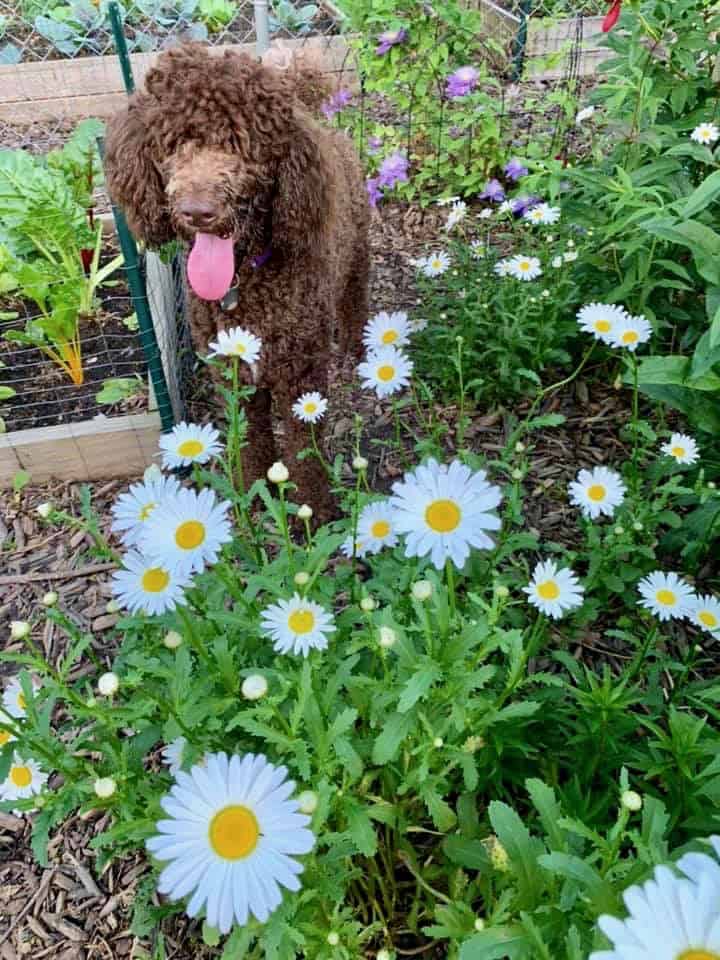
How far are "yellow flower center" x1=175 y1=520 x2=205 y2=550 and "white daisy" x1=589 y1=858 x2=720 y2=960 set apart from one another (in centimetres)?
82

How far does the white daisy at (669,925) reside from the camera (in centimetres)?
67

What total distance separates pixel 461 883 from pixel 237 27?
22.2 feet

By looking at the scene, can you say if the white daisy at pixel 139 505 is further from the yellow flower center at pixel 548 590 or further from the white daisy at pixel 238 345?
the yellow flower center at pixel 548 590

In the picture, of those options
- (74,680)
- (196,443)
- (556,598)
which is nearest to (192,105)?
(196,443)

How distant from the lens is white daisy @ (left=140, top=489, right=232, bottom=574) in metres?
1.21

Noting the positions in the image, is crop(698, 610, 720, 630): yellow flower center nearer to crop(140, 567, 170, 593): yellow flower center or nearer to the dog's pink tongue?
crop(140, 567, 170, 593): yellow flower center

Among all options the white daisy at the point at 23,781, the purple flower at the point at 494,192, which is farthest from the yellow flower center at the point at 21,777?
the purple flower at the point at 494,192

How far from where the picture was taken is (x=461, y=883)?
1535mm

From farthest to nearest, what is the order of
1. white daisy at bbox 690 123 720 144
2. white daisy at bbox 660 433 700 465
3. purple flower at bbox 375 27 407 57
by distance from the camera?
purple flower at bbox 375 27 407 57 → white daisy at bbox 690 123 720 144 → white daisy at bbox 660 433 700 465

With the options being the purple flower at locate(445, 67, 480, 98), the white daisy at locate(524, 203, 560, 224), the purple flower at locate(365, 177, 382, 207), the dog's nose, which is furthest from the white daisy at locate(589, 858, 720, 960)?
the purple flower at locate(445, 67, 480, 98)

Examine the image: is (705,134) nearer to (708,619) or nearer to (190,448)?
(708,619)

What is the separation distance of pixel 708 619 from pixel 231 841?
4.12ft

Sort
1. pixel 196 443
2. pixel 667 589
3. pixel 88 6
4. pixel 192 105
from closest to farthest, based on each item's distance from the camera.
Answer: pixel 196 443
pixel 667 589
pixel 192 105
pixel 88 6

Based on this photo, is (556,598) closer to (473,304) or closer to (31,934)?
(31,934)
